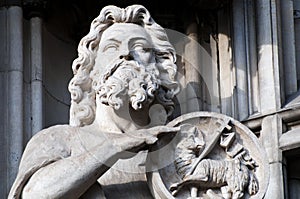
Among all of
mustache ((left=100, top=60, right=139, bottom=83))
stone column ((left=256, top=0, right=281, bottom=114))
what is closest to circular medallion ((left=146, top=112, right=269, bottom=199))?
mustache ((left=100, top=60, right=139, bottom=83))

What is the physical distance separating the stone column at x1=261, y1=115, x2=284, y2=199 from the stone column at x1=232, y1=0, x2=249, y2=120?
0.40 feet

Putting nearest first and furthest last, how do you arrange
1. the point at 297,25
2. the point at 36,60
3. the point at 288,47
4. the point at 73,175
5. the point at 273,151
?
the point at 73,175 < the point at 273,151 < the point at 36,60 < the point at 288,47 < the point at 297,25

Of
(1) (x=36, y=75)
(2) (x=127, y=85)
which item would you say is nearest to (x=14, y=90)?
(1) (x=36, y=75)

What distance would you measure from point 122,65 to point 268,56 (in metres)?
1.14

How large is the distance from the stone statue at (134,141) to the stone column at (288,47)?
101cm

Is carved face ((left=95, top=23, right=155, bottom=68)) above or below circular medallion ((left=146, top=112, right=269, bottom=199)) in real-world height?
above

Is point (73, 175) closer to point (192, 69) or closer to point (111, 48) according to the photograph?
point (111, 48)

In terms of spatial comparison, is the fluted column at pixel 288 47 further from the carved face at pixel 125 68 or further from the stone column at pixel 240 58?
the carved face at pixel 125 68

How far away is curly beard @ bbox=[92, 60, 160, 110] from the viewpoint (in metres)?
9.28

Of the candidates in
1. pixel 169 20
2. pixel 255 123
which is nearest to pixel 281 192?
pixel 255 123

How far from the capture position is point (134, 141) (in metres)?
9.08

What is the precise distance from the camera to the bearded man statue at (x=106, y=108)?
9.09 metres

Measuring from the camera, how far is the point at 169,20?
10.5 m

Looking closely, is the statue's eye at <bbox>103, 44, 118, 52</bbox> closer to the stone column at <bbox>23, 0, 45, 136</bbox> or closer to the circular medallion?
the circular medallion
